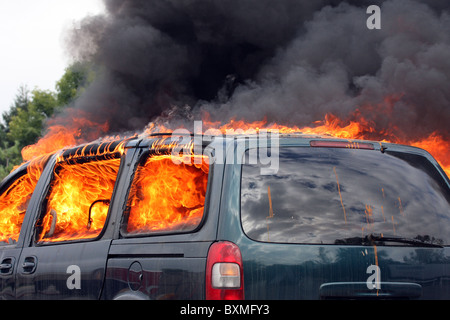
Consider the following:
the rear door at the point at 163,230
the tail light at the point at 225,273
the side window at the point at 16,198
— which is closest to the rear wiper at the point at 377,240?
the tail light at the point at 225,273

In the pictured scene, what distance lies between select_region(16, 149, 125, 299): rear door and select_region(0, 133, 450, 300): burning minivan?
2cm

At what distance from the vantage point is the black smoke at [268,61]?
1296 cm

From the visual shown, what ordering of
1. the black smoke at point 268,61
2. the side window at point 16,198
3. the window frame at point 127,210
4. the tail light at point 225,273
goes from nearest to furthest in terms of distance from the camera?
the tail light at point 225,273 < the window frame at point 127,210 < the side window at point 16,198 < the black smoke at point 268,61

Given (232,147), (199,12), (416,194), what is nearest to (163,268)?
(232,147)

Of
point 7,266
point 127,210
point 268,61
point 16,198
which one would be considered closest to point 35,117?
point 268,61

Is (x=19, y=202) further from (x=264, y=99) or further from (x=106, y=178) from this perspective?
(x=264, y=99)

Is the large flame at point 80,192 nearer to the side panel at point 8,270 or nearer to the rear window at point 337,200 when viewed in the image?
the side panel at point 8,270

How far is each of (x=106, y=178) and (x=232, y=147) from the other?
2076 millimetres

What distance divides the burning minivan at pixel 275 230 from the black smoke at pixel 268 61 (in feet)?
28.2

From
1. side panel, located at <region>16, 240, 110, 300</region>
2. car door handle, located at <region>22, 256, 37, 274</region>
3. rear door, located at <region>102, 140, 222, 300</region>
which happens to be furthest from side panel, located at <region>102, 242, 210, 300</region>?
car door handle, located at <region>22, 256, 37, 274</region>

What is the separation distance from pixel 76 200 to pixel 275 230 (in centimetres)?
294

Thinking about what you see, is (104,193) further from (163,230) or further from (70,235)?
(163,230)

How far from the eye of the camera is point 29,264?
4.72m

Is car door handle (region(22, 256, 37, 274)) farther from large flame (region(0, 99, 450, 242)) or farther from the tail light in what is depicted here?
the tail light
